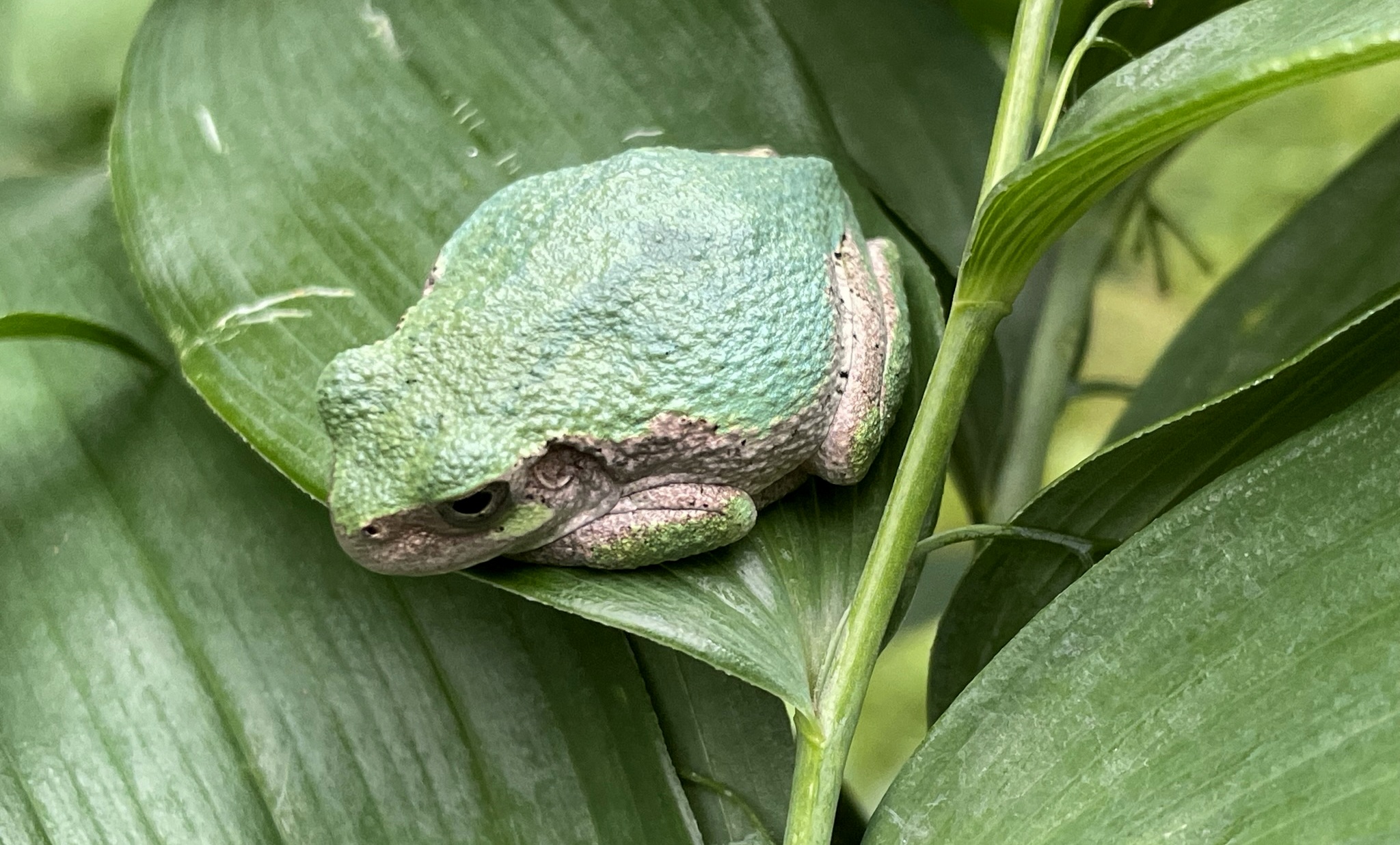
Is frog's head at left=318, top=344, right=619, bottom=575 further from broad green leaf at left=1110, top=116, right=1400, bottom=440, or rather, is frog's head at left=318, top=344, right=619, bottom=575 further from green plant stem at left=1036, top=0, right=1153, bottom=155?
broad green leaf at left=1110, top=116, right=1400, bottom=440

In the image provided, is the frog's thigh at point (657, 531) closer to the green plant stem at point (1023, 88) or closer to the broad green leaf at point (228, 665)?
the broad green leaf at point (228, 665)

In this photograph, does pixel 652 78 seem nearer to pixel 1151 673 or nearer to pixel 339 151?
pixel 339 151

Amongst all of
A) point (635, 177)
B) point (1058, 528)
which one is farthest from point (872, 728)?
point (635, 177)

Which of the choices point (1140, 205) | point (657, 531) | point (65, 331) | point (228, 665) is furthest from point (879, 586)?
point (1140, 205)

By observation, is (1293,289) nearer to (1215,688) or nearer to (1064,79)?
(1064,79)

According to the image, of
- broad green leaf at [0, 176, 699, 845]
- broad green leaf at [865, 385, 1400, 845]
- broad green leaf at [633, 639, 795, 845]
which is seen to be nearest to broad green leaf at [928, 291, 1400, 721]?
broad green leaf at [865, 385, 1400, 845]

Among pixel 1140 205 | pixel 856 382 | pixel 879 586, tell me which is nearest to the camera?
pixel 879 586
